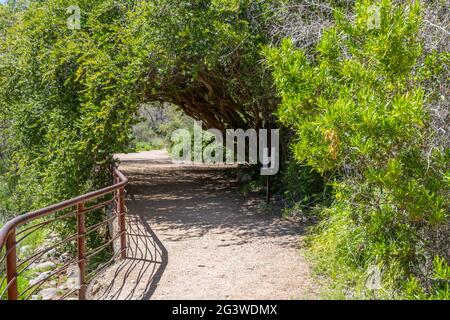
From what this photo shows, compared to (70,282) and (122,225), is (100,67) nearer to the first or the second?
(122,225)

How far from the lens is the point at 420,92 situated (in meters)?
3.45

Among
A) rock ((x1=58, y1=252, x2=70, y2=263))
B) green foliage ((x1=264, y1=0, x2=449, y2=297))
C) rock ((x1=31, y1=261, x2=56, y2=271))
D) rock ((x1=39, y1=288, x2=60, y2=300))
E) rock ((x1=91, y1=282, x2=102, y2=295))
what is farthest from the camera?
rock ((x1=58, y1=252, x2=70, y2=263))

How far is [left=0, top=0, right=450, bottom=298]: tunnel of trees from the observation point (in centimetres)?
365

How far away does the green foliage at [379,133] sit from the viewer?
352 cm

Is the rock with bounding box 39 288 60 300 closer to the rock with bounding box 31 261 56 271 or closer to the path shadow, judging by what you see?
the rock with bounding box 31 261 56 271

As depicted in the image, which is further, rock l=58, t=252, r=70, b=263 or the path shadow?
rock l=58, t=252, r=70, b=263

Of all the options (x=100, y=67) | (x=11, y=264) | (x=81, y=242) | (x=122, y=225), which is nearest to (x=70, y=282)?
(x=122, y=225)

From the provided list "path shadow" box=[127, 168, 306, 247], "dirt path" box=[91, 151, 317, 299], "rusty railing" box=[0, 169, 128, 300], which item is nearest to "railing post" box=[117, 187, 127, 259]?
"rusty railing" box=[0, 169, 128, 300]

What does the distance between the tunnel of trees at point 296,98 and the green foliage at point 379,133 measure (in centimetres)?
1

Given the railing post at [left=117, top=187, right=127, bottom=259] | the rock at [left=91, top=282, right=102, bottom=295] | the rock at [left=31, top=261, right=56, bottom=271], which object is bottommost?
the rock at [left=31, top=261, right=56, bottom=271]

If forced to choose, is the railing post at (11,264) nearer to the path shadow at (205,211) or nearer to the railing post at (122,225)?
the railing post at (122,225)

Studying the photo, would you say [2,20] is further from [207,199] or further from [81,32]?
[207,199]

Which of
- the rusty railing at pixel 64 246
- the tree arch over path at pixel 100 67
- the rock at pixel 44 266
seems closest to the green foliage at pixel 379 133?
the rusty railing at pixel 64 246

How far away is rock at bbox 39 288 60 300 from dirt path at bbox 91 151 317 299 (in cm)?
148
